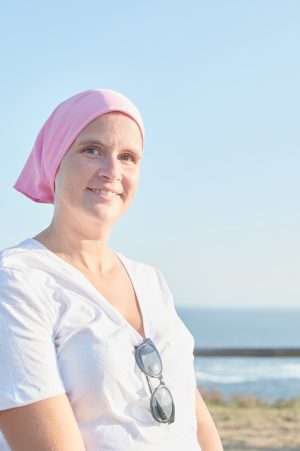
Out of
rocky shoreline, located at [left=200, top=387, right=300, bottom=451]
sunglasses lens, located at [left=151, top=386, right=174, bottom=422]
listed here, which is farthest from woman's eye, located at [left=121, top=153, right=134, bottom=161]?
rocky shoreline, located at [left=200, top=387, right=300, bottom=451]

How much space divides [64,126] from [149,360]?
53cm

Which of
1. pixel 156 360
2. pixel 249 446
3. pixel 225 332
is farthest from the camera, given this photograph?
pixel 225 332

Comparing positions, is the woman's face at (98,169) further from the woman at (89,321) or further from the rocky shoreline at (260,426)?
the rocky shoreline at (260,426)

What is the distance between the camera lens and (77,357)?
176 cm

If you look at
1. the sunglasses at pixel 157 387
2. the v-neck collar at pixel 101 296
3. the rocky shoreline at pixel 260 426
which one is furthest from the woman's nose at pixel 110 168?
the rocky shoreline at pixel 260 426

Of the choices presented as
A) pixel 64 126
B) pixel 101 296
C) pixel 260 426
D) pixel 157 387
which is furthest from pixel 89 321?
pixel 260 426

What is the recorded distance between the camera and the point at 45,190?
81.4 inches

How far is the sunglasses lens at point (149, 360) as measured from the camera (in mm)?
1826

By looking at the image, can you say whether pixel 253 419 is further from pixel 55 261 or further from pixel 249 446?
pixel 55 261

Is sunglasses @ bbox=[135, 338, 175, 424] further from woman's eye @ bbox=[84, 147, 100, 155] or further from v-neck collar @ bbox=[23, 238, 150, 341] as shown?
woman's eye @ bbox=[84, 147, 100, 155]

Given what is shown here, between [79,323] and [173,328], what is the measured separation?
0.28 meters

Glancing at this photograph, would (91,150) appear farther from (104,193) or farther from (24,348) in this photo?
(24,348)

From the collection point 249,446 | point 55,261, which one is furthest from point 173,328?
point 249,446

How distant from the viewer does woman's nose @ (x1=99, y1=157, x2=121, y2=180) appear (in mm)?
1921
